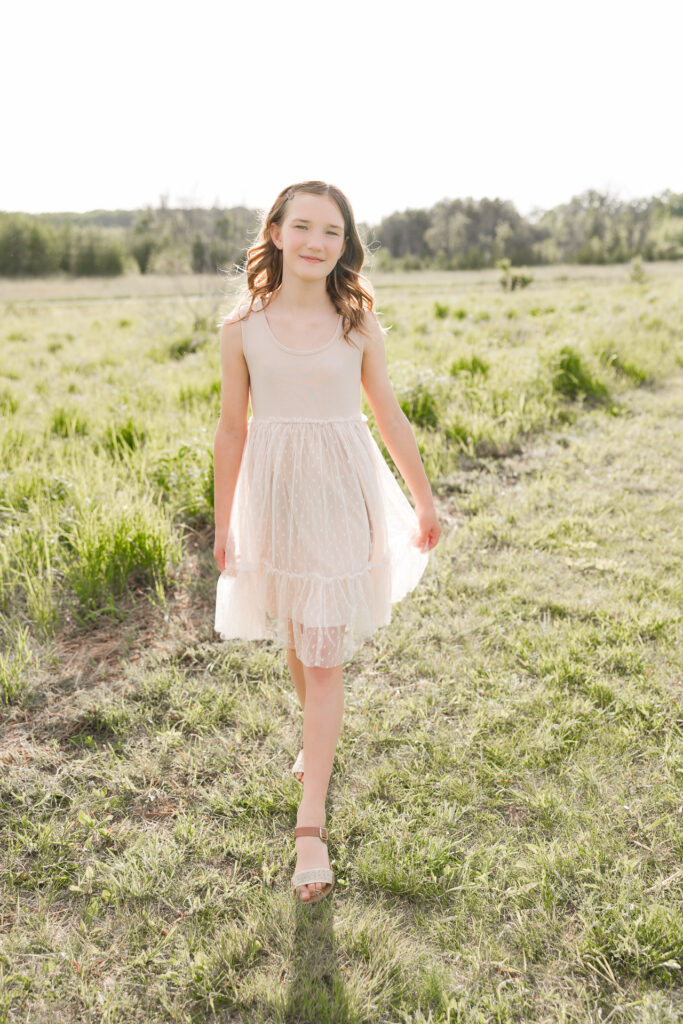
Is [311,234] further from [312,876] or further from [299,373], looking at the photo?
[312,876]

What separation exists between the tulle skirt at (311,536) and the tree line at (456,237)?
27.2 metres

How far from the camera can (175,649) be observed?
2811 millimetres

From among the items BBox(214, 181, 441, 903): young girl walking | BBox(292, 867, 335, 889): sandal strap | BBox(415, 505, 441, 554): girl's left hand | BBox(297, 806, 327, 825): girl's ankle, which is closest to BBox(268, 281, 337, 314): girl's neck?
BBox(214, 181, 441, 903): young girl walking

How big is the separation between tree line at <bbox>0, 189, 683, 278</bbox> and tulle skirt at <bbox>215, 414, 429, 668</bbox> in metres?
27.2

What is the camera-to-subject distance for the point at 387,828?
6.54ft

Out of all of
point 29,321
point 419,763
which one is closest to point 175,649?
point 419,763

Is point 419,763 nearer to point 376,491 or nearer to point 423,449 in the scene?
point 376,491

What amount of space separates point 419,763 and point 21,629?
5.71 feet

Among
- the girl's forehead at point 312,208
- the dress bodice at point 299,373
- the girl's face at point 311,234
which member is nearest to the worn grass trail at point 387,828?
the dress bodice at point 299,373

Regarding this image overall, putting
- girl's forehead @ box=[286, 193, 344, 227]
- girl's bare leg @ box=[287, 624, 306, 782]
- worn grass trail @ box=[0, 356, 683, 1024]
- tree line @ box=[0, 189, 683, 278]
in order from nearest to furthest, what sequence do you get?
worn grass trail @ box=[0, 356, 683, 1024] → girl's forehead @ box=[286, 193, 344, 227] → girl's bare leg @ box=[287, 624, 306, 782] → tree line @ box=[0, 189, 683, 278]

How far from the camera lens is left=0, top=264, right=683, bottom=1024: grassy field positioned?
1610 millimetres

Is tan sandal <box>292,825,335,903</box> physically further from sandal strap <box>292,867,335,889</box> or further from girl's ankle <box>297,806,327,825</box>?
girl's ankle <box>297,806,327,825</box>

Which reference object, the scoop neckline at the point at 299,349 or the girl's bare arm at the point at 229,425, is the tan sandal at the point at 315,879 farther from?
the scoop neckline at the point at 299,349

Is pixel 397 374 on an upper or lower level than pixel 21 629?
upper
